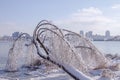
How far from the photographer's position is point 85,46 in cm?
1563

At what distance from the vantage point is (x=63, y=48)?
12719 mm

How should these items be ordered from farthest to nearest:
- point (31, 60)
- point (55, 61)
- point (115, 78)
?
point (31, 60) → point (115, 78) → point (55, 61)

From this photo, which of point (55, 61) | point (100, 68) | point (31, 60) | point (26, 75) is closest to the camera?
point (55, 61)

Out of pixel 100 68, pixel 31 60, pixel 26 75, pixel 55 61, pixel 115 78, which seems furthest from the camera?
pixel 31 60

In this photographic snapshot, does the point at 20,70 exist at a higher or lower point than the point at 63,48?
lower

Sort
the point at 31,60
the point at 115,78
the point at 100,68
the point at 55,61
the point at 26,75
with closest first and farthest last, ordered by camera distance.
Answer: the point at 55,61
the point at 115,78
the point at 26,75
the point at 100,68
the point at 31,60

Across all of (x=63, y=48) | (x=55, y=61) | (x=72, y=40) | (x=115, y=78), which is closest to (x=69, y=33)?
(x=72, y=40)

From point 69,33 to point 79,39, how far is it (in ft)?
1.92

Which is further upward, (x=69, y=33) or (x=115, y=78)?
(x=69, y=33)

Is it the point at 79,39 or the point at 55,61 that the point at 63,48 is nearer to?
the point at 55,61

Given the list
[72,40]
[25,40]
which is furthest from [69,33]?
[25,40]

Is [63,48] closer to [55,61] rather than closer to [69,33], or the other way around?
[55,61]

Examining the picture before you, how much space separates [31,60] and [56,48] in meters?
4.46

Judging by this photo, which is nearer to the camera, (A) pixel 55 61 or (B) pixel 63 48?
(A) pixel 55 61
